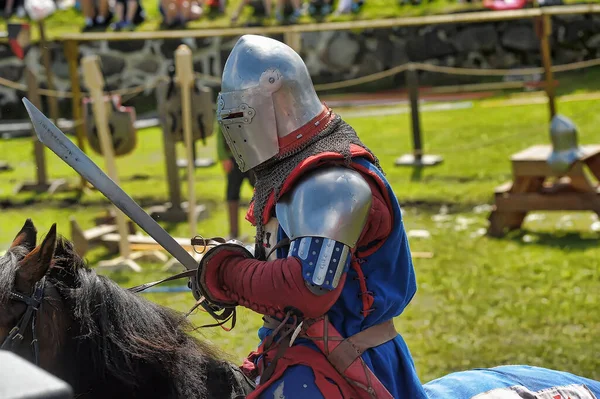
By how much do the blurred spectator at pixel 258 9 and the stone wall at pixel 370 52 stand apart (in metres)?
0.75

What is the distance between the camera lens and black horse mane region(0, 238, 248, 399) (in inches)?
107

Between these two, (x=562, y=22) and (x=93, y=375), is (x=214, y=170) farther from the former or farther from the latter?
(x=93, y=375)

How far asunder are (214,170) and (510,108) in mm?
4345

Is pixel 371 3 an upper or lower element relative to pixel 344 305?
lower

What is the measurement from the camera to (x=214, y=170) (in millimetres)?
13258

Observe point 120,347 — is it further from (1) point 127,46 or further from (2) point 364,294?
(1) point 127,46

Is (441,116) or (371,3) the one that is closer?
(441,116)

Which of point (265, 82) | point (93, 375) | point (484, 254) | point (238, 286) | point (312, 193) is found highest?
point (265, 82)

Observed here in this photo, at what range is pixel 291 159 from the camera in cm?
283

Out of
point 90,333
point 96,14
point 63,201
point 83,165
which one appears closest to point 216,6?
point 96,14

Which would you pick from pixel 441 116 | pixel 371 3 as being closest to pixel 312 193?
pixel 441 116

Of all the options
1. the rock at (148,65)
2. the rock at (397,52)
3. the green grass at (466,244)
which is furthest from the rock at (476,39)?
the rock at (148,65)

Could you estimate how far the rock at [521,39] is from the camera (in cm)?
1550

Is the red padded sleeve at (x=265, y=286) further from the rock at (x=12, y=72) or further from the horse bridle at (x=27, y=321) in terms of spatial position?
the rock at (x=12, y=72)
